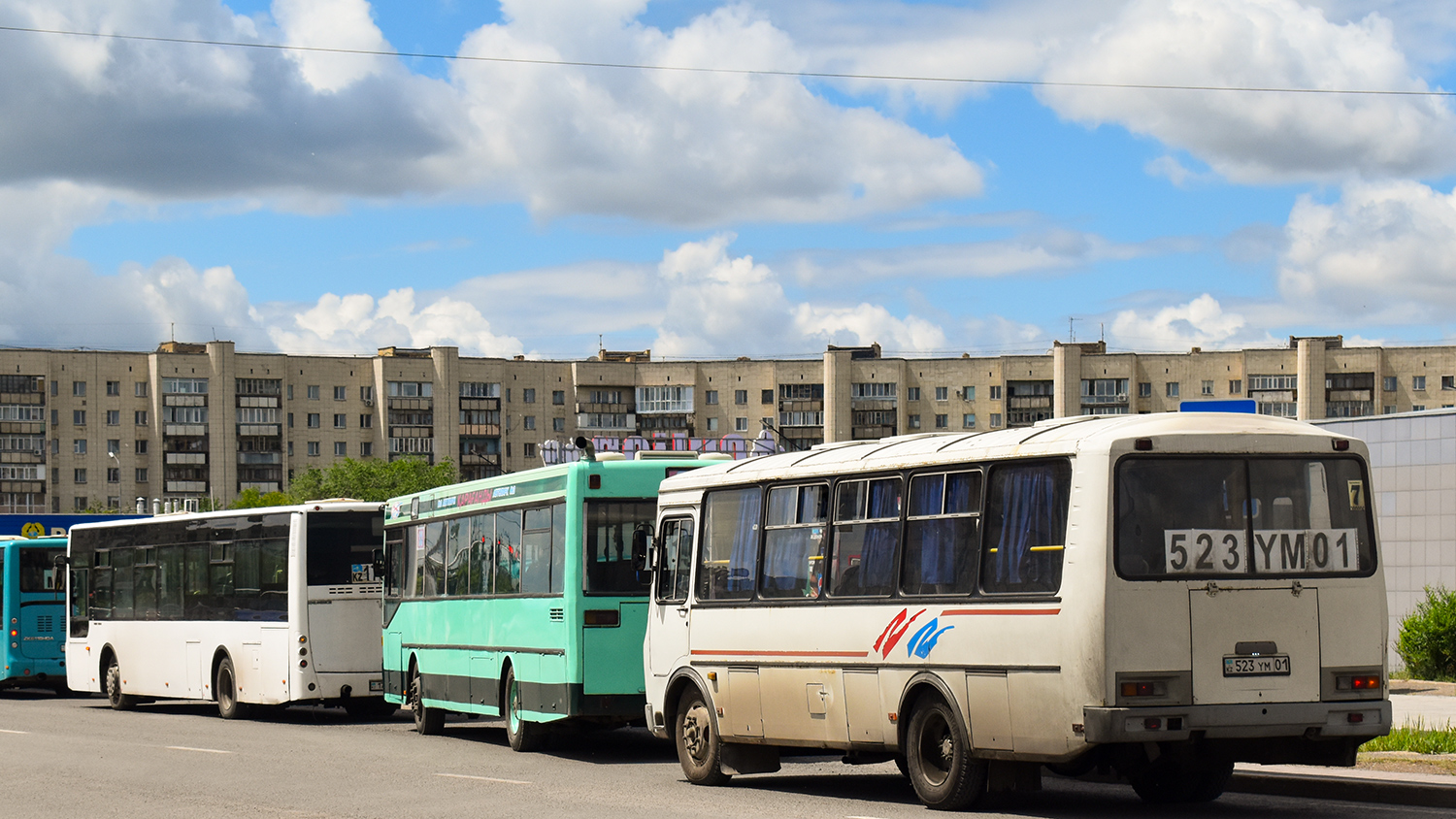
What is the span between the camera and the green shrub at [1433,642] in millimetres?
26859

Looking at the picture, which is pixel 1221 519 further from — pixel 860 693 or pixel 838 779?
pixel 838 779

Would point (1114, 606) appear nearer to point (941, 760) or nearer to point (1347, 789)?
point (941, 760)

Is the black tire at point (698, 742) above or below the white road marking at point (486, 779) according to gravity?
above

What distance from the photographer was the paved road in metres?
13.0

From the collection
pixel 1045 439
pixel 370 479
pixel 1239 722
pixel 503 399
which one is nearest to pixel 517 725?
pixel 1045 439

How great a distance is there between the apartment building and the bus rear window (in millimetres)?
107400

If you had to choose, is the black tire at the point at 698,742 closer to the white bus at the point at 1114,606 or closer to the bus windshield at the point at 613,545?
the white bus at the point at 1114,606

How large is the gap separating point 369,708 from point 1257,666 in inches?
789

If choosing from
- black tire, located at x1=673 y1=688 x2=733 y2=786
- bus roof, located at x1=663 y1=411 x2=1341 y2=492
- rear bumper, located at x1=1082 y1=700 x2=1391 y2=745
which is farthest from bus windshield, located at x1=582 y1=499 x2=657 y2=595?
rear bumper, located at x1=1082 y1=700 x2=1391 y2=745

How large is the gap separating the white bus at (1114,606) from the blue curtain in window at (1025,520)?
14 mm

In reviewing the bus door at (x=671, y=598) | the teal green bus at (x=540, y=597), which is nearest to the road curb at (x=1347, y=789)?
the bus door at (x=671, y=598)

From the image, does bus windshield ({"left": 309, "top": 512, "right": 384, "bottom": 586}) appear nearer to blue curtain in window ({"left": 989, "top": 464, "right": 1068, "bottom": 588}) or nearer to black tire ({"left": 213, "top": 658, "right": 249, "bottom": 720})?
black tire ({"left": 213, "top": 658, "right": 249, "bottom": 720})

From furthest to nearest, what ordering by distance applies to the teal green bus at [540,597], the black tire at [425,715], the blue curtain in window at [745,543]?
the black tire at [425,715] < the teal green bus at [540,597] < the blue curtain in window at [745,543]

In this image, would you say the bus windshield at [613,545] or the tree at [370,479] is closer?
the bus windshield at [613,545]
